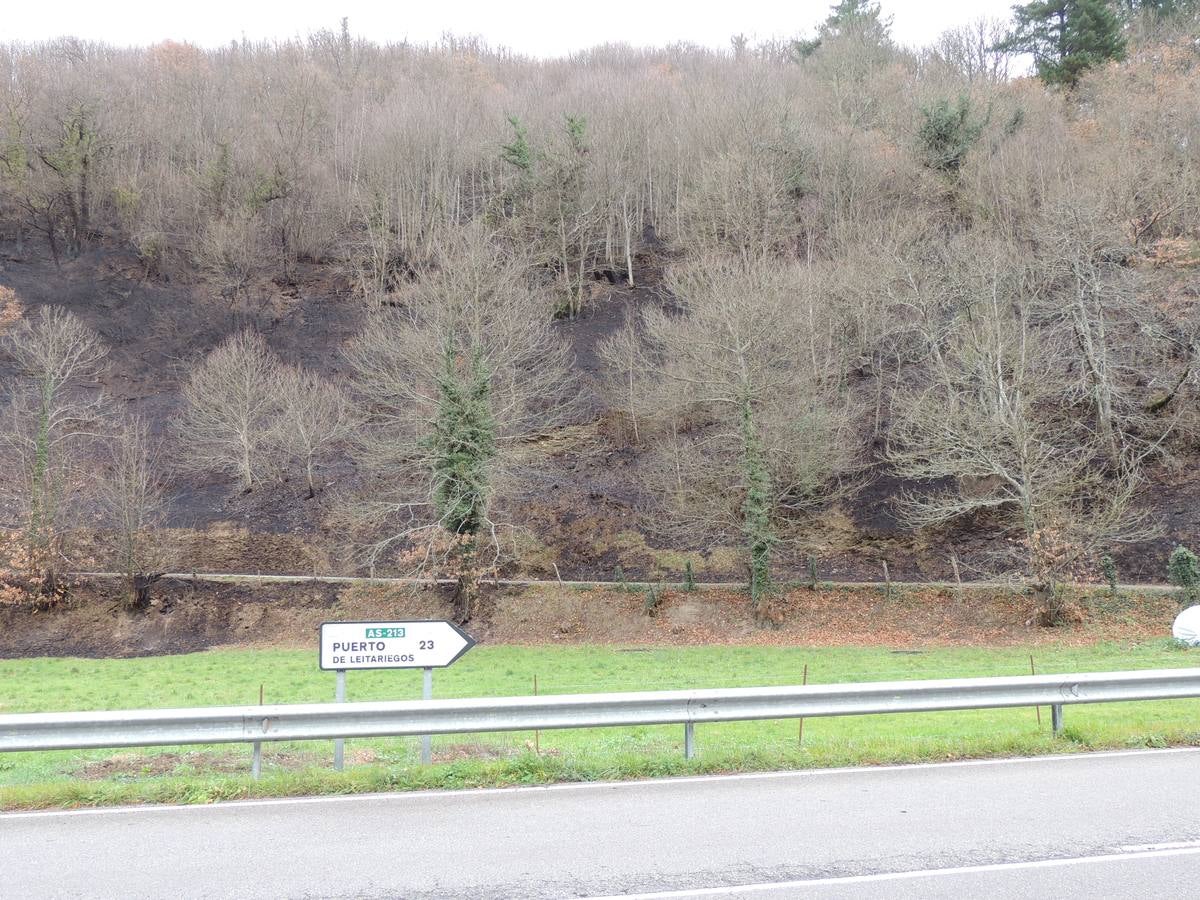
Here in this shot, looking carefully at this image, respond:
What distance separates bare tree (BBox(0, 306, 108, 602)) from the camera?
1195 inches

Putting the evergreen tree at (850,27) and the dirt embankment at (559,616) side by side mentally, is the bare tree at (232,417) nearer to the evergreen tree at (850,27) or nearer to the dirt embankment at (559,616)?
the dirt embankment at (559,616)

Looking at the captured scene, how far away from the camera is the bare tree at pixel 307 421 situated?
37.4 meters

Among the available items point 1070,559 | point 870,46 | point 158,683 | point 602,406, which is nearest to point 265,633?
point 158,683

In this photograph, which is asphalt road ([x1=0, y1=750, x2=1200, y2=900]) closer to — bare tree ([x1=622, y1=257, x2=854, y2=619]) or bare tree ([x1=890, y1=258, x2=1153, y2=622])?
bare tree ([x1=890, y1=258, x2=1153, y2=622])

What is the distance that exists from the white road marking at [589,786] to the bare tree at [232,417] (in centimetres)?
3236

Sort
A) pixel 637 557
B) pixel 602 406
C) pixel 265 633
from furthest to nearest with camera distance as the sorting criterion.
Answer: pixel 602 406 → pixel 637 557 → pixel 265 633

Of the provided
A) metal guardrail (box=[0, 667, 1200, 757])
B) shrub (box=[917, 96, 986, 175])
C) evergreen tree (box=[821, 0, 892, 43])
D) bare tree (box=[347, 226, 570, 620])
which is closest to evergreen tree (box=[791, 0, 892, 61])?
evergreen tree (box=[821, 0, 892, 43])

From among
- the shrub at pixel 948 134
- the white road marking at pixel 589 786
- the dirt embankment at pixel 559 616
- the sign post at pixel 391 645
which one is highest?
the shrub at pixel 948 134

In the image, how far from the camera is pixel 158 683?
20.6 meters

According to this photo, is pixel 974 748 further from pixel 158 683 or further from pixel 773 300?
pixel 773 300

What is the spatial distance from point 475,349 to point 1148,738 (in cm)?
2338

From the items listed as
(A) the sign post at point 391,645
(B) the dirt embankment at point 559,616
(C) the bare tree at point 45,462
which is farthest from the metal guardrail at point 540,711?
(C) the bare tree at point 45,462

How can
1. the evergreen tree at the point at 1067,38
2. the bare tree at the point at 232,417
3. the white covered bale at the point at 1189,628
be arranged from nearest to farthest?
Answer: the white covered bale at the point at 1189,628 < the bare tree at the point at 232,417 < the evergreen tree at the point at 1067,38

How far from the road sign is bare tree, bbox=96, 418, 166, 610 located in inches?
1017
